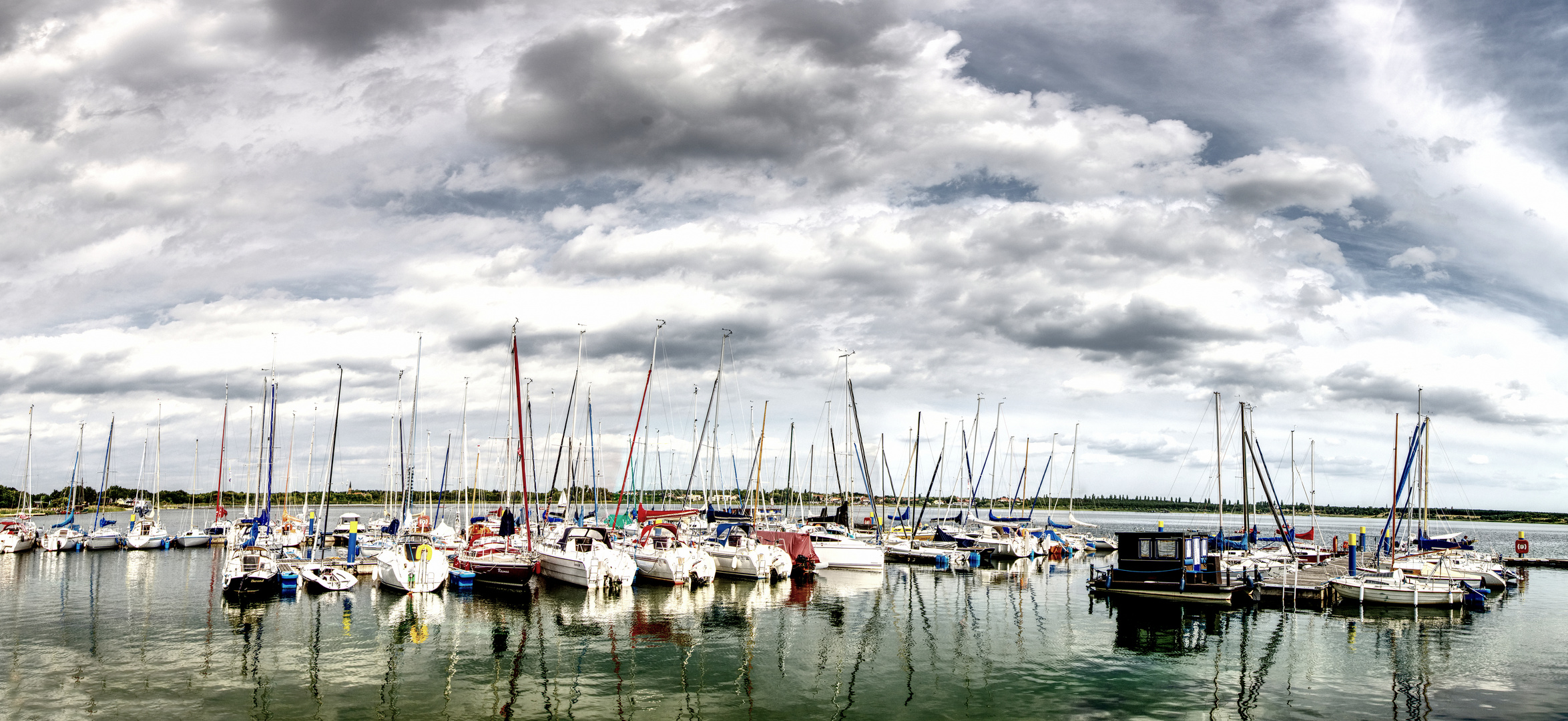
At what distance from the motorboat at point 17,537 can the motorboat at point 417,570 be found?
148ft

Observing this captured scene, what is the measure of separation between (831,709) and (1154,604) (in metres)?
29.5

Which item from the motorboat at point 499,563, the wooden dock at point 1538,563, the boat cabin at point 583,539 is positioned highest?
the boat cabin at point 583,539

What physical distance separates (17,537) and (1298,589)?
93.1 meters

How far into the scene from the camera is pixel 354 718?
A: 74.5 feet

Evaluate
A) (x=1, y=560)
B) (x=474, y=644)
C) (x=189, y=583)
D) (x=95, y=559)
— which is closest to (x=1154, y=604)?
(x=474, y=644)

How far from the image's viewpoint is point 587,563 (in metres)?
50.4

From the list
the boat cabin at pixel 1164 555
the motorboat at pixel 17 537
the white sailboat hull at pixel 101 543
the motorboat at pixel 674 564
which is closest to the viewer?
the boat cabin at pixel 1164 555

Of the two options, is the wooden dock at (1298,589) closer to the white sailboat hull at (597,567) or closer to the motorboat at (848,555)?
the motorboat at (848,555)

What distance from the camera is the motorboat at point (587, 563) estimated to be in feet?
165

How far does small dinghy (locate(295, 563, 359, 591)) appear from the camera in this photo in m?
48.5

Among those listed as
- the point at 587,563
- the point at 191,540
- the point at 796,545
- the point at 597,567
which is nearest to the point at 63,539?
the point at 191,540

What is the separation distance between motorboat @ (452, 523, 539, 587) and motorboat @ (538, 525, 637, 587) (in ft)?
3.74

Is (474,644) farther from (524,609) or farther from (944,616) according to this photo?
(944,616)

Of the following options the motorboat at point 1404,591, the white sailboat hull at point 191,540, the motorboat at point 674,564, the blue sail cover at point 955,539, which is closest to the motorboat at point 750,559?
the motorboat at point 674,564
